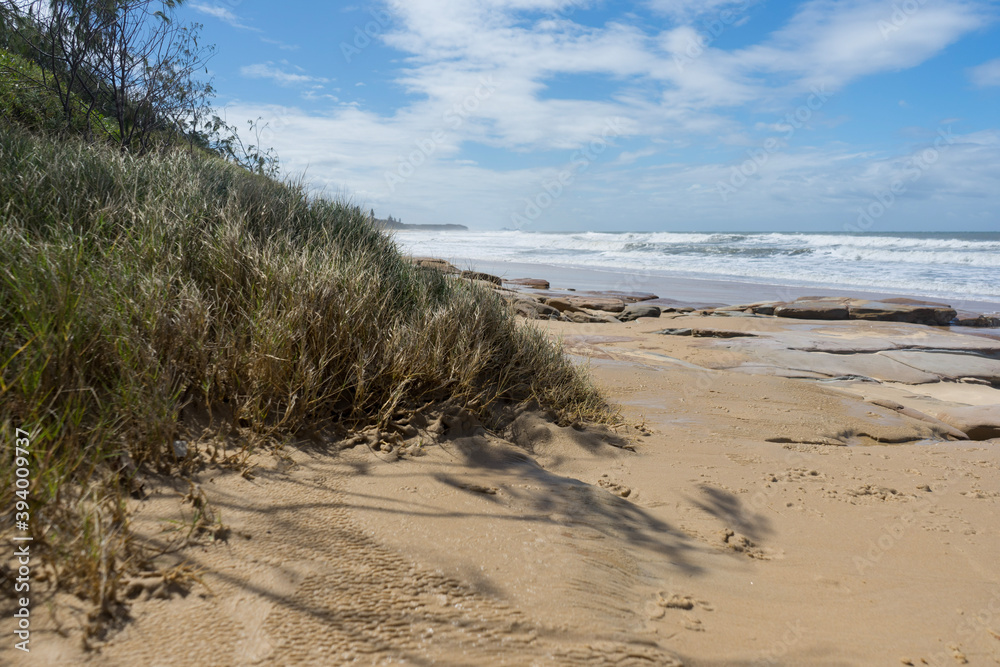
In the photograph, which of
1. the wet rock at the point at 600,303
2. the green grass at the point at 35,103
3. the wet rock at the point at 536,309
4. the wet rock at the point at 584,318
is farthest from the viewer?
the wet rock at the point at 600,303

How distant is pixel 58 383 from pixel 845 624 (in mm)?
3249

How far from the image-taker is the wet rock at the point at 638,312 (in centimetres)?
1140

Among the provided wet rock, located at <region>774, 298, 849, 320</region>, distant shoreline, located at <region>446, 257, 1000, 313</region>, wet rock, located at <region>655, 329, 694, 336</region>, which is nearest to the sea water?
distant shoreline, located at <region>446, 257, 1000, 313</region>

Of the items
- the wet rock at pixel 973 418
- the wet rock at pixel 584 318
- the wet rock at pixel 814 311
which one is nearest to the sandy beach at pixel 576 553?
the wet rock at pixel 973 418

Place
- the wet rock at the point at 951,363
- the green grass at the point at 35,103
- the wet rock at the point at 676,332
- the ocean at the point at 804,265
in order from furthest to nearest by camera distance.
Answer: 1. the ocean at the point at 804,265
2. the wet rock at the point at 676,332
3. the green grass at the point at 35,103
4. the wet rock at the point at 951,363

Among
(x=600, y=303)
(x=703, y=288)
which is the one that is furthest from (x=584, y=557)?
(x=703, y=288)

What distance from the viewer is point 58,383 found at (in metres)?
2.24

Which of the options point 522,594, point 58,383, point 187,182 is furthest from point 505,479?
point 187,182

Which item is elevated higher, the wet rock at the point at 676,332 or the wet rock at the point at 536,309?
the wet rock at the point at 536,309

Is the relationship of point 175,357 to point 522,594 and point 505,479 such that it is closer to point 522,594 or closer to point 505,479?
point 505,479

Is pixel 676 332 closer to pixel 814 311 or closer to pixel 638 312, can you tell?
pixel 638 312

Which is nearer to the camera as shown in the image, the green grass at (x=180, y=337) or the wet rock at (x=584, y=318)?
the green grass at (x=180, y=337)

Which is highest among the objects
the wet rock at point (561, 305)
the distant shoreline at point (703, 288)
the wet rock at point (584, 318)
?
the distant shoreline at point (703, 288)

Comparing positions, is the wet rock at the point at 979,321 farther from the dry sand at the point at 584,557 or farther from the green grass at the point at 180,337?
the green grass at the point at 180,337
